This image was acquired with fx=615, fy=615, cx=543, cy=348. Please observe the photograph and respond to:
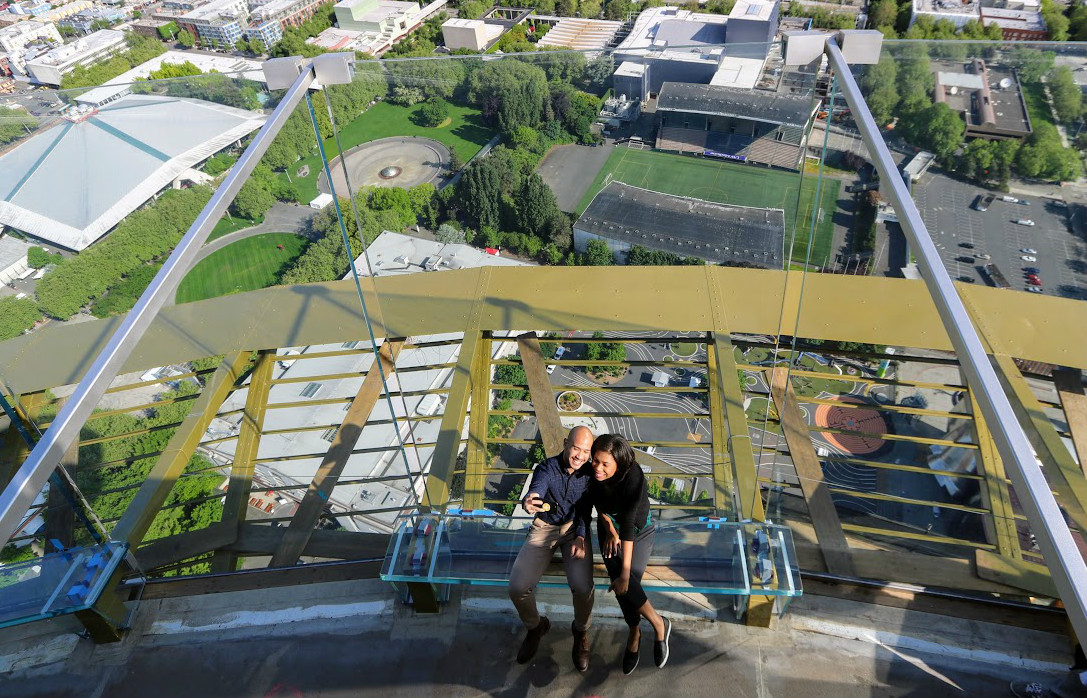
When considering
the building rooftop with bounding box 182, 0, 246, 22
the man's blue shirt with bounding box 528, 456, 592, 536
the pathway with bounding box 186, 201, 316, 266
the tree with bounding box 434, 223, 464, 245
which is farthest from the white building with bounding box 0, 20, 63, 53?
the man's blue shirt with bounding box 528, 456, 592, 536

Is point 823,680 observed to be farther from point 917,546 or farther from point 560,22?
point 560,22

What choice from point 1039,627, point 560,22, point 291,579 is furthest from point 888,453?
point 560,22

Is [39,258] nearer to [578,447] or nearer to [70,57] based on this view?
[578,447]

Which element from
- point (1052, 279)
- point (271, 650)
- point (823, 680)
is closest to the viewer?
point (823, 680)

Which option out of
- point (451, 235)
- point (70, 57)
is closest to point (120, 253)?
point (451, 235)

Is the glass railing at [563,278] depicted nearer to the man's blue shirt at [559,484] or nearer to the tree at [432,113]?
the tree at [432,113]

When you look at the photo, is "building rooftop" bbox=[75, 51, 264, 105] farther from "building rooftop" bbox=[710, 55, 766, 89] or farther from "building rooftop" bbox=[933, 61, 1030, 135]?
"building rooftop" bbox=[933, 61, 1030, 135]

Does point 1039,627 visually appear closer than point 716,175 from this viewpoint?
Yes
